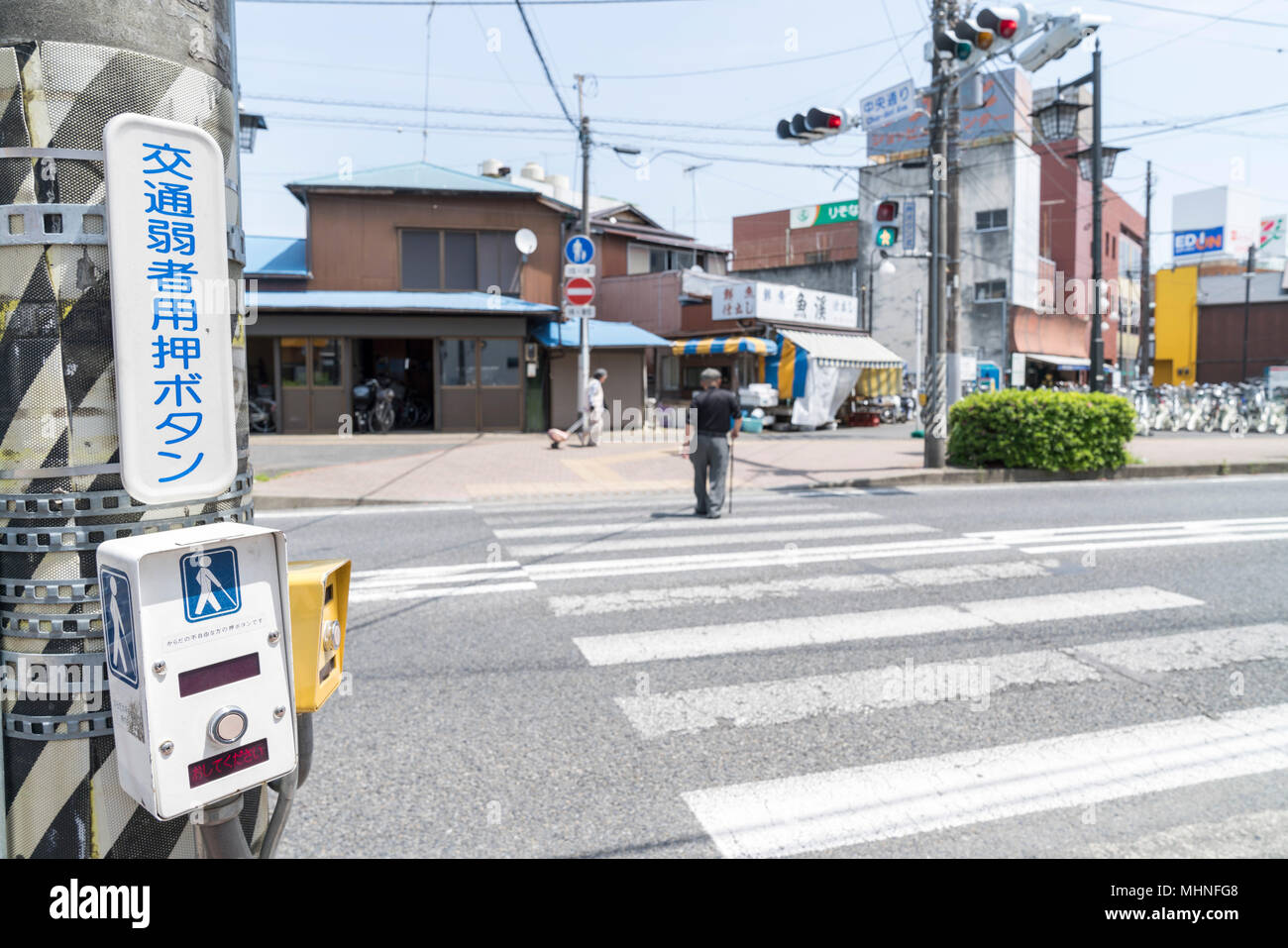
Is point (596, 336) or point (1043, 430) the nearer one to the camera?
point (1043, 430)

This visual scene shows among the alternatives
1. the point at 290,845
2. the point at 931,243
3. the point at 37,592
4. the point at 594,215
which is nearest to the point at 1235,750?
the point at 290,845

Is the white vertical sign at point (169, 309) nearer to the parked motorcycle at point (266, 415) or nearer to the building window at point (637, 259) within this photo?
the parked motorcycle at point (266, 415)

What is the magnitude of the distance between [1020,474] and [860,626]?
34.0ft

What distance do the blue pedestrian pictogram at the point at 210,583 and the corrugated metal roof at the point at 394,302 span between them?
72.5ft

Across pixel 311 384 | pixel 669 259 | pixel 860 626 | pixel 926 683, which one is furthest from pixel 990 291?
pixel 926 683

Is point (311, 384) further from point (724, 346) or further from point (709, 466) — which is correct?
point (709, 466)

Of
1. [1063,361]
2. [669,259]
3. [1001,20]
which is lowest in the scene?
[1063,361]

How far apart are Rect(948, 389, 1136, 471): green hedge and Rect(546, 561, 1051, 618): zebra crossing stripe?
7787 millimetres

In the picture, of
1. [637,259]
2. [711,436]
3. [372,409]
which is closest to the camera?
[711,436]

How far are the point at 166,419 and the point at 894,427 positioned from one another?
96.8 ft

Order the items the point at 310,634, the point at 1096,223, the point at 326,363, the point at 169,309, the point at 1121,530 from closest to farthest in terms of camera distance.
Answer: the point at 169,309 < the point at 310,634 < the point at 1121,530 < the point at 1096,223 < the point at 326,363

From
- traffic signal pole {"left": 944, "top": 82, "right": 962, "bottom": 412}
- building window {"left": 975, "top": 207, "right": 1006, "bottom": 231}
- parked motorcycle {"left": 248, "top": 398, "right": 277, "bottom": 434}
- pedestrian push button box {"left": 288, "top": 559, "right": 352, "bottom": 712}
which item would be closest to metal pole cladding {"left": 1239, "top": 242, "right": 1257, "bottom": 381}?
building window {"left": 975, "top": 207, "right": 1006, "bottom": 231}

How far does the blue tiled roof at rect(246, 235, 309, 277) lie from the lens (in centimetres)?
2405

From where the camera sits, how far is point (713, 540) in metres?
9.52
